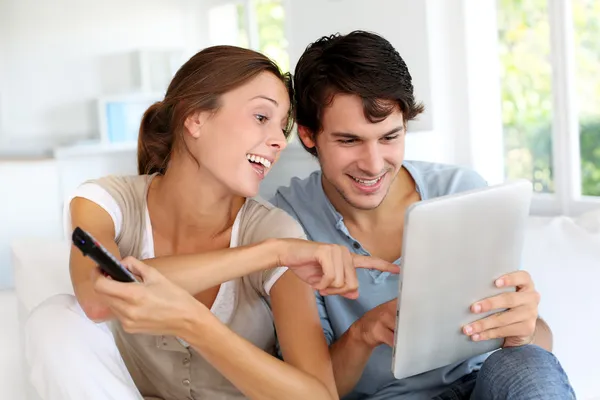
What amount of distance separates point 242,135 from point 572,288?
2.88 ft

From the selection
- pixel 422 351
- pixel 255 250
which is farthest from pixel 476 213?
pixel 255 250

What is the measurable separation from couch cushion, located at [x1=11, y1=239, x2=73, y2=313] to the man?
0.55 metres

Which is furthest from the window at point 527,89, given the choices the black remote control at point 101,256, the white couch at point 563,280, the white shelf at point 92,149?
the white shelf at point 92,149

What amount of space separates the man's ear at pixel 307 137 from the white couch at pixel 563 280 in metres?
0.62

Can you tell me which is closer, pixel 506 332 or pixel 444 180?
pixel 506 332

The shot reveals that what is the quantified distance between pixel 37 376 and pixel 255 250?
0.41 m

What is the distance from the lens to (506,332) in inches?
55.2

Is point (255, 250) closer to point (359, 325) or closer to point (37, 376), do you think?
point (359, 325)

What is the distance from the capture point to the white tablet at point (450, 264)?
4.09ft

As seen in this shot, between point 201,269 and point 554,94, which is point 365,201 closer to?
point 201,269

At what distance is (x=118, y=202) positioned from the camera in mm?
1583

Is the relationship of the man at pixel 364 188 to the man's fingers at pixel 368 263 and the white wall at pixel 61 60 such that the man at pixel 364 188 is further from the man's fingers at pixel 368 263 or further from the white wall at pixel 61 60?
the white wall at pixel 61 60

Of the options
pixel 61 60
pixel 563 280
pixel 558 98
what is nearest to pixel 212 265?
pixel 563 280

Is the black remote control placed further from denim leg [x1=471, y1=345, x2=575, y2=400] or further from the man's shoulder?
the man's shoulder
